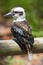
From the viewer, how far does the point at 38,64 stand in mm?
4070

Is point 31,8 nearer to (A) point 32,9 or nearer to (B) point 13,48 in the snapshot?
(A) point 32,9

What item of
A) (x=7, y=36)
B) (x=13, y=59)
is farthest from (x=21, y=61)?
(x=7, y=36)

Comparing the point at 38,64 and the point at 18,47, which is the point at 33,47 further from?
the point at 38,64

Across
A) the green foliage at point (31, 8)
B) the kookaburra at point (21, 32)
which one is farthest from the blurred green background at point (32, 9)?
the kookaburra at point (21, 32)

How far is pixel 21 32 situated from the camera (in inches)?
111

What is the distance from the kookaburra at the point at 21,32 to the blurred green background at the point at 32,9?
1.18 meters

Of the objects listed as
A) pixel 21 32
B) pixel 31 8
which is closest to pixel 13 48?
pixel 21 32

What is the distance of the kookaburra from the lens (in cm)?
281

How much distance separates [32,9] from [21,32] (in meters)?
1.58

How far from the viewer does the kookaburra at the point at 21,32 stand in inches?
111

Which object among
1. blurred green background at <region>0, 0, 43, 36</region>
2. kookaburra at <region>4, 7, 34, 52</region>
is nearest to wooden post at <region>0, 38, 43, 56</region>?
kookaburra at <region>4, 7, 34, 52</region>

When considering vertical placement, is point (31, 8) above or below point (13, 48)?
below

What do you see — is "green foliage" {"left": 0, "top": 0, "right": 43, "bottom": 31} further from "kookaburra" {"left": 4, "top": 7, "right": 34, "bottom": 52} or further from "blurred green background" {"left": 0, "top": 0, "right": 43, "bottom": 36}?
"kookaburra" {"left": 4, "top": 7, "right": 34, "bottom": 52}

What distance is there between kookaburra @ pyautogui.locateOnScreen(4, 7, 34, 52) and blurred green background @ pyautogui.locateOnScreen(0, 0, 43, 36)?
1.18m
